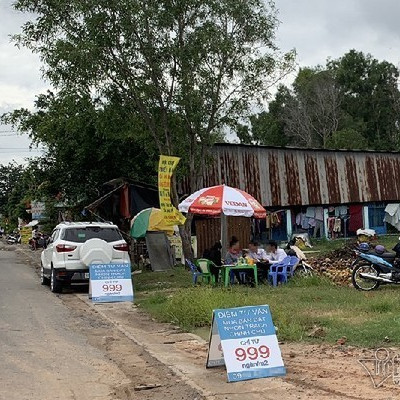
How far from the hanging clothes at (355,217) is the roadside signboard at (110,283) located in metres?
21.4

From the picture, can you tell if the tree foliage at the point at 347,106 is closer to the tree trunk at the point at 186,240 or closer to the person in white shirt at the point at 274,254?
the tree trunk at the point at 186,240

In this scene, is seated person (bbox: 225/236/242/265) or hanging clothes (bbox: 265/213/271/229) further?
hanging clothes (bbox: 265/213/271/229)

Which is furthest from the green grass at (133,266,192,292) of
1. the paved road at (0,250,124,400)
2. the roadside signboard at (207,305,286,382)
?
the roadside signboard at (207,305,286,382)

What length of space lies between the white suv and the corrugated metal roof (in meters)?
11.0

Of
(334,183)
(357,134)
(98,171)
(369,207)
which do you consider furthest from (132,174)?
(357,134)

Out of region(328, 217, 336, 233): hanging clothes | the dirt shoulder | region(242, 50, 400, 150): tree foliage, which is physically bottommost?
the dirt shoulder

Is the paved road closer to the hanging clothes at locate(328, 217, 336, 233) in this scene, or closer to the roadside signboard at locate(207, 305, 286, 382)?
the roadside signboard at locate(207, 305, 286, 382)

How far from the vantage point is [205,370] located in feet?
25.6

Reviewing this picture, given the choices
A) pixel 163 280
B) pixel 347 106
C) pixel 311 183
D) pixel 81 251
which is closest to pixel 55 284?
pixel 81 251

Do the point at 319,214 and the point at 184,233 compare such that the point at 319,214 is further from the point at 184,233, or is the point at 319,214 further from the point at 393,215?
the point at 184,233

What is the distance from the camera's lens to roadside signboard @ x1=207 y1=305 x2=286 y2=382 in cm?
721

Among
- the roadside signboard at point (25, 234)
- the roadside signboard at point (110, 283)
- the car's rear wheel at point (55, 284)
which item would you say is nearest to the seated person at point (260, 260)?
the roadside signboard at point (110, 283)

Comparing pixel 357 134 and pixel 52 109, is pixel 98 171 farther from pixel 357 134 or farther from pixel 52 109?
pixel 357 134

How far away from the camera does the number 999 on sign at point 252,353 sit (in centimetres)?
729
